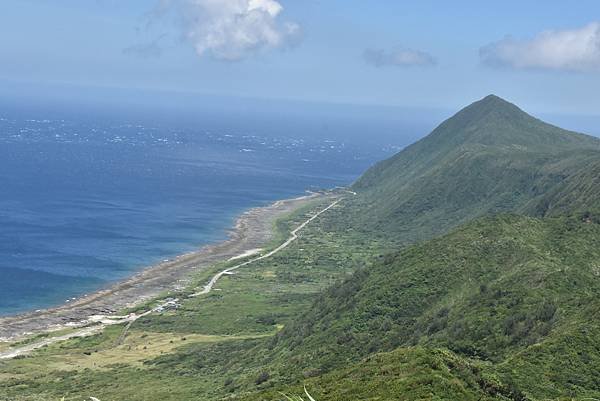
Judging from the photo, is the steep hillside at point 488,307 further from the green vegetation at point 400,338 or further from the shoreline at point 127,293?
the shoreline at point 127,293

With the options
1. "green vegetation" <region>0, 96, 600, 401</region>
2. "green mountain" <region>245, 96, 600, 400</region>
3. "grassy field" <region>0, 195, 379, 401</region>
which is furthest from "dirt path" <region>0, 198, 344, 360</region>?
"green mountain" <region>245, 96, 600, 400</region>

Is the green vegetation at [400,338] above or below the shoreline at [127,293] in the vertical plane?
above

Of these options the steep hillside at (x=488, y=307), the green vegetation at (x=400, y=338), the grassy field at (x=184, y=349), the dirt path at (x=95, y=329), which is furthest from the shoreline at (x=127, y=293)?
the steep hillside at (x=488, y=307)

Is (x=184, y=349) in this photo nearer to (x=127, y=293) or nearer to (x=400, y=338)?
(x=400, y=338)

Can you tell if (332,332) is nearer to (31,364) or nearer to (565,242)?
(565,242)

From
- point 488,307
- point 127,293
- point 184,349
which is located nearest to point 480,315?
point 488,307

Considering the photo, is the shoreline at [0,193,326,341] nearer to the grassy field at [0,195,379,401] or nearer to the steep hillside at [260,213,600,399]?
the grassy field at [0,195,379,401]

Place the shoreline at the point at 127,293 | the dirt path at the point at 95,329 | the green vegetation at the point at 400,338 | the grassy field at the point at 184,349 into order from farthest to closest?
the shoreline at the point at 127,293, the dirt path at the point at 95,329, the grassy field at the point at 184,349, the green vegetation at the point at 400,338

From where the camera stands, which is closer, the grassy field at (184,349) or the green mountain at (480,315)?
the green mountain at (480,315)
